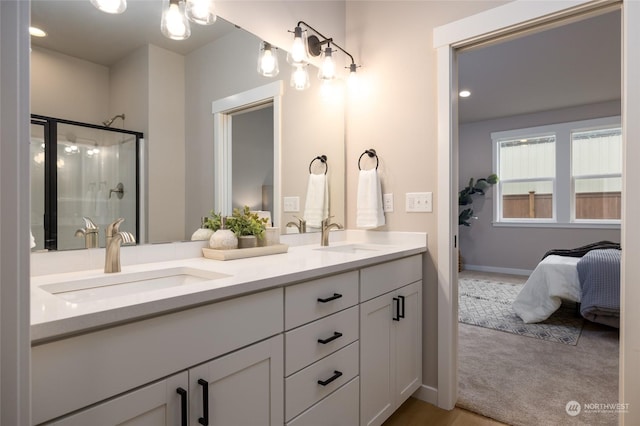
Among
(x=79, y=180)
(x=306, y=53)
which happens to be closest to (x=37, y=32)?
(x=79, y=180)

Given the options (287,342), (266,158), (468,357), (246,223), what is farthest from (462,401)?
(266,158)

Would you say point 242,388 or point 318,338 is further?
point 318,338

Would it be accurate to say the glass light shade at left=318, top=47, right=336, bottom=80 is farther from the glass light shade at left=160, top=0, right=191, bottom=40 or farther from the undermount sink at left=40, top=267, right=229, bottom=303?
the undermount sink at left=40, top=267, right=229, bottom=303

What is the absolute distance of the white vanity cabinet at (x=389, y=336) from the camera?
1504 millimetres

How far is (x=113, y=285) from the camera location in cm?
111

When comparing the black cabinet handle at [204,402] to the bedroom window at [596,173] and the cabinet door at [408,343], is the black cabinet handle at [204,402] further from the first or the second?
the bedroom window at [596,173]

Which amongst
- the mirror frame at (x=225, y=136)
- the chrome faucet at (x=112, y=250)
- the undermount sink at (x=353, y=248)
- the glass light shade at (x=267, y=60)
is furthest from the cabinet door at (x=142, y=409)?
the glass light shade at (x=267, y=60)

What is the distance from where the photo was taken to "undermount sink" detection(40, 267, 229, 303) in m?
1.02

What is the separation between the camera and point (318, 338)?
1.25 meters

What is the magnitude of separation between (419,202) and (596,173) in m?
4.69

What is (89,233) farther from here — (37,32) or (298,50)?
(298,50)

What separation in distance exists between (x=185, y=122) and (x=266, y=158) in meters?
0.52

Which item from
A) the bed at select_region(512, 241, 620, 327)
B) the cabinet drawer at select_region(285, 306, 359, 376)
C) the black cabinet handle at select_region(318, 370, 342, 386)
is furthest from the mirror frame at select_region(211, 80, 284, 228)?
A: the bed at select_region(512, 241, 620, 327)

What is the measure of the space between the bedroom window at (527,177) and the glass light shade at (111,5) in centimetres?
597
